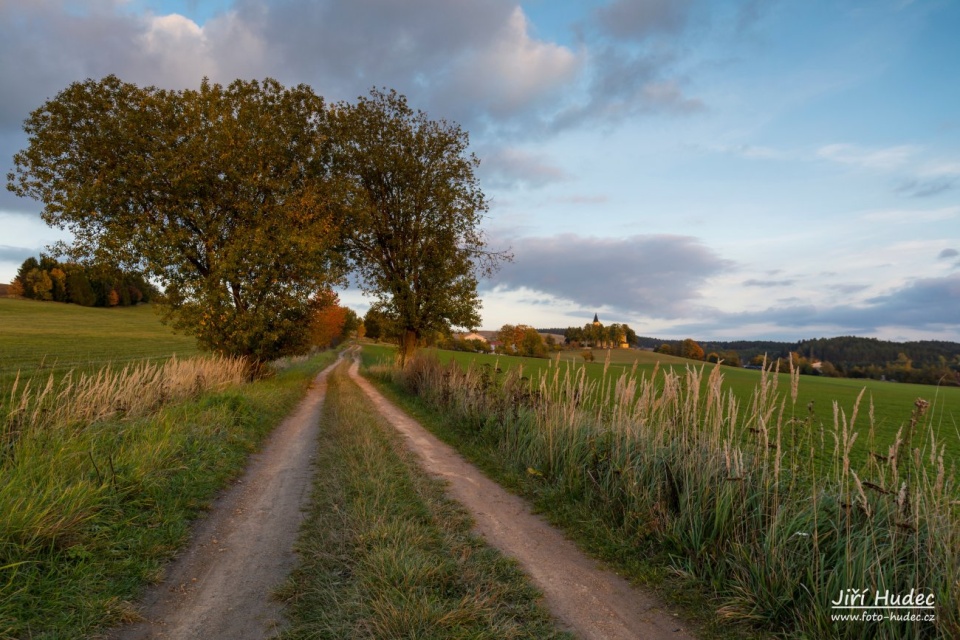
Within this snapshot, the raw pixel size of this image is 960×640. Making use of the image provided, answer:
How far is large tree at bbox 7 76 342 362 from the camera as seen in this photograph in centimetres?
1805

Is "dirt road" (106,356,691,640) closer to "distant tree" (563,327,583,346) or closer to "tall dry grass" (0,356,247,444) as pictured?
"tall dry grass" (0,356,247,444)

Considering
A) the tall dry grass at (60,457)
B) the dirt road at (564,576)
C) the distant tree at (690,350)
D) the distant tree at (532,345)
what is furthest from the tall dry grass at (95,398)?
the distant tree at (690,350)

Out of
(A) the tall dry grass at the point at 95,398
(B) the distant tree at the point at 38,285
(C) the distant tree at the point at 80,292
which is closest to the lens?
(A) the tall dry grass at the point at 95,398

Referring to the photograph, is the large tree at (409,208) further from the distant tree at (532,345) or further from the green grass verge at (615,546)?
the distant tree at (532,345)

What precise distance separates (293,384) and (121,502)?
16573 millimetres

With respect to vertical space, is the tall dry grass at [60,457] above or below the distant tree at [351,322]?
below

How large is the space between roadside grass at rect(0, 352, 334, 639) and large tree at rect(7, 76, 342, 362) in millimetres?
10538

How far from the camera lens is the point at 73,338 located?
4272 cm

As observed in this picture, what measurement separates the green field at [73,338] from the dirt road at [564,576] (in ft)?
51.6

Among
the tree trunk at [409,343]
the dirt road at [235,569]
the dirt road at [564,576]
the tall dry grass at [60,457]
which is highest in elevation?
the tree trunk at [409,343]

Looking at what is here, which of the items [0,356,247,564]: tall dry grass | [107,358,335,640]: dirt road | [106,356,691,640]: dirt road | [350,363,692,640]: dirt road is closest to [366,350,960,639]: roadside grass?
[350,363,692,640]: dirt road

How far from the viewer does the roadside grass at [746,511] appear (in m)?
3.81

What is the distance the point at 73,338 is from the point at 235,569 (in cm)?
5149

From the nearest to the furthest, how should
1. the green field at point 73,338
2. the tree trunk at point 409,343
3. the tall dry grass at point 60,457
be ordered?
1. the tall dry grass at point 60,457
2. the tree trunk at point 409,343
3. the green field at point 73,338
